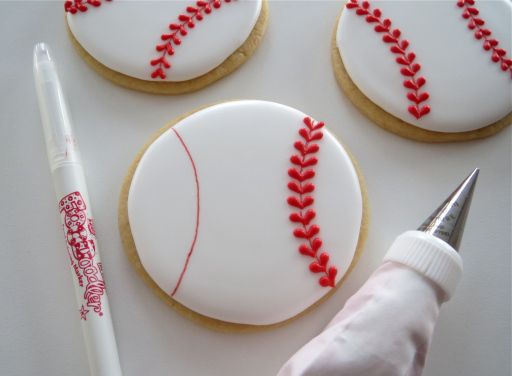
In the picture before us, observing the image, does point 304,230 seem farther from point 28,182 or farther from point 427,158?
point 28,182

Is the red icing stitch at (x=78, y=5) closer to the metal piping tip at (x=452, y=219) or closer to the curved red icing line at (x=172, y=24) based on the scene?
the curved red icing line at (x=172, y=24)

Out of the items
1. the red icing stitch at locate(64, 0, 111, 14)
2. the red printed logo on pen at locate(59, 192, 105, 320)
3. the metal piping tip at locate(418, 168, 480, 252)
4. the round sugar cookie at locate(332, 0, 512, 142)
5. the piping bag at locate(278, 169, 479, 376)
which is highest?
the red icing stitch at locate(64, 0, 111, 14)

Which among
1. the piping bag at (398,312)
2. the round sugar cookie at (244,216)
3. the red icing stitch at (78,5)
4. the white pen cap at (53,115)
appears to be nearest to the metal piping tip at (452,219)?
the piping bag at (398,312)

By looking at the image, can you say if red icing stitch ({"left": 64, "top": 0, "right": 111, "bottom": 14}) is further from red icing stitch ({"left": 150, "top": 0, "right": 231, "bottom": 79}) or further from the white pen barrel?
the white pen barrel

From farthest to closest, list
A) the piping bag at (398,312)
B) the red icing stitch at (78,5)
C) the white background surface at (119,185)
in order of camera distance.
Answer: the red icing stitch at (78,5) → the white background surface at (119,185) → the piping bag at (398,312)

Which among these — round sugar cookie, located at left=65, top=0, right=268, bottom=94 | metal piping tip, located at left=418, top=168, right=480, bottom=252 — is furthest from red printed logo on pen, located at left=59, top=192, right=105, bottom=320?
metal piping tip, located at left=418, top=168, right=480, bottom=252

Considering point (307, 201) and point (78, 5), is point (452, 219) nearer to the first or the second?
point (307, 201)

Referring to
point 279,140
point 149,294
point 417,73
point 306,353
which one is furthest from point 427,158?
point 149,294
